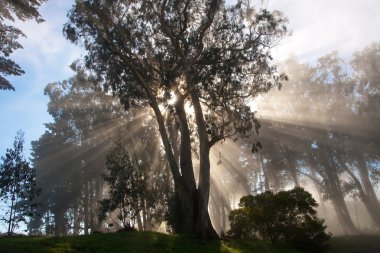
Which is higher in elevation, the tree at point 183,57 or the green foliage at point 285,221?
the tree at point 183,57

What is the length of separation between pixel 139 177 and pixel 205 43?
11509 mm

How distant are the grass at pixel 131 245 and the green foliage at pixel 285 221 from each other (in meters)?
1.22

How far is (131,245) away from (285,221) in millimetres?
10230

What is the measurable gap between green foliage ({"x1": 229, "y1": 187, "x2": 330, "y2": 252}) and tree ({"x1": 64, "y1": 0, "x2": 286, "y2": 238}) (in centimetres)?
433

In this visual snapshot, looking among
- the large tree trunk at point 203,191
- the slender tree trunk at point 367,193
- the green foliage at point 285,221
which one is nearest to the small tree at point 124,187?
the large tree trunk at point 203,191

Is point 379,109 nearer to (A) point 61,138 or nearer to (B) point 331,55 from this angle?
(B) point 331,55

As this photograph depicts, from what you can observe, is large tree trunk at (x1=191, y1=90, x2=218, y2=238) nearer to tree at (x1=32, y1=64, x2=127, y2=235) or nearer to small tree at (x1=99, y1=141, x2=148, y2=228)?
small tree at (x1=99, y1=141, x2=148, y2=228)

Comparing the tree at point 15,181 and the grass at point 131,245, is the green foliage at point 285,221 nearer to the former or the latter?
the grass at point 131,245

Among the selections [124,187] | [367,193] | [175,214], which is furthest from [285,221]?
[367,193]

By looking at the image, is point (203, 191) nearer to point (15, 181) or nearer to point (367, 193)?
point (15, 181)

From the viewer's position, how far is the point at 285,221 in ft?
74.2

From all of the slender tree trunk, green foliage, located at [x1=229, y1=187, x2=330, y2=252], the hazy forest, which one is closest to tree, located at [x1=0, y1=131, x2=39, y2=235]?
the hazy forest

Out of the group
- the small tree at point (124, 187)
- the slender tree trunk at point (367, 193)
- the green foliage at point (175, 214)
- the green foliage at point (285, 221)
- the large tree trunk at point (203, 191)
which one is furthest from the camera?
the slender tree trunk at point (367, 193)

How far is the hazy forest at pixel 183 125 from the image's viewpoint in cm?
2430
